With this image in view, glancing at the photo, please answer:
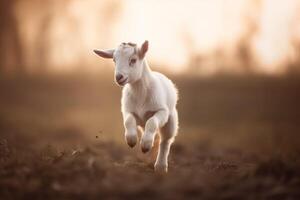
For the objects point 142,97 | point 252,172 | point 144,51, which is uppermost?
point 144,51

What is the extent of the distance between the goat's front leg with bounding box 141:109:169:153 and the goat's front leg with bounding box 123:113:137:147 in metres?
0.14

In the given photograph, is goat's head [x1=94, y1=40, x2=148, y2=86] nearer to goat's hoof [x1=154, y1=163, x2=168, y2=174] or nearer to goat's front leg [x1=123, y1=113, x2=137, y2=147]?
goat's front leg [x1=123, y1=113, x2=137, y2=147]

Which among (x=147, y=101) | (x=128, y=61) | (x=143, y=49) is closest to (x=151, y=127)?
(x=147, y=101)

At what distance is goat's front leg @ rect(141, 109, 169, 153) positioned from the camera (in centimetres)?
876

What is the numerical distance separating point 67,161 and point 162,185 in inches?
74.6

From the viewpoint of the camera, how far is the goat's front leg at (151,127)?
876 cm

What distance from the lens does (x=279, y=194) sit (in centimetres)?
671

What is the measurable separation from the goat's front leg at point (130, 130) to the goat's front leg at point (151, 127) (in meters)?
0.14

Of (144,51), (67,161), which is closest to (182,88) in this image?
(144,51)

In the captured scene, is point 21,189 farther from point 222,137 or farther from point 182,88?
point 182,88

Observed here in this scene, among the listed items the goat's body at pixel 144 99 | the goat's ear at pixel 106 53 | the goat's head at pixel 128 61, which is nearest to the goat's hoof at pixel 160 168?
the goat's body at pixel 144 99

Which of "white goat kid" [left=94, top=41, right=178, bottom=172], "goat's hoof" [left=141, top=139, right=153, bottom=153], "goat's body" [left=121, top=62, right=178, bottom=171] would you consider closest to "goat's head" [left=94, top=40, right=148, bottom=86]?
"white goat kid" [left=94, top=41, right=178, bottom=172]

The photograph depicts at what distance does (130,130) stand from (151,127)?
12.3 inches

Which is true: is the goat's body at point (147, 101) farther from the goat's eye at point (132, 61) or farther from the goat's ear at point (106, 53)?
the goat's ear at point (106, 53)
